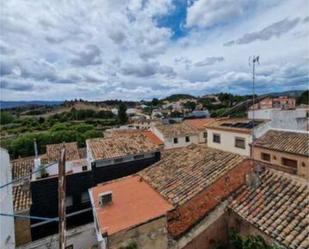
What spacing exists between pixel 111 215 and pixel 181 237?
2841mm

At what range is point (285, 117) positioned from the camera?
27906 mm

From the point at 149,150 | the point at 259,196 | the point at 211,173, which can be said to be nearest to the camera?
the point at 259,196

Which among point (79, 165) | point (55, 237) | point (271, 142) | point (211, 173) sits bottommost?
point (55, 237)

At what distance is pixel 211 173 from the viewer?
10.9m

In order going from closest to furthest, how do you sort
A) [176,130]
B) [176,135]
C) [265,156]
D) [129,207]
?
[129,207] → [265,156] → [176,135] → [176,130]

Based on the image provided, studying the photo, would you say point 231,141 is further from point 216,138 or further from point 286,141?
point 286,141

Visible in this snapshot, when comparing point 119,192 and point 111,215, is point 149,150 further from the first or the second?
point 111,215

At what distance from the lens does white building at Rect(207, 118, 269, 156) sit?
25266 mm

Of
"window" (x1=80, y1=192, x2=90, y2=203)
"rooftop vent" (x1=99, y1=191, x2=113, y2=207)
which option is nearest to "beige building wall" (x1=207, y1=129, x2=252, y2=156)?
"window" (x1=80, y1=192, x2=90, y2=203)

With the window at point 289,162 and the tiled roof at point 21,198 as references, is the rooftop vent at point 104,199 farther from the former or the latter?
the window at point 289,162

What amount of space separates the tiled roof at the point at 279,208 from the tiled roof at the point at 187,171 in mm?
1448

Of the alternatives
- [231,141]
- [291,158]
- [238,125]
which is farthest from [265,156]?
[238,125]

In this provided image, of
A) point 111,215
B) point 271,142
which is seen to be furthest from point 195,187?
point 271,142

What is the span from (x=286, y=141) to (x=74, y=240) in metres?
20.3
